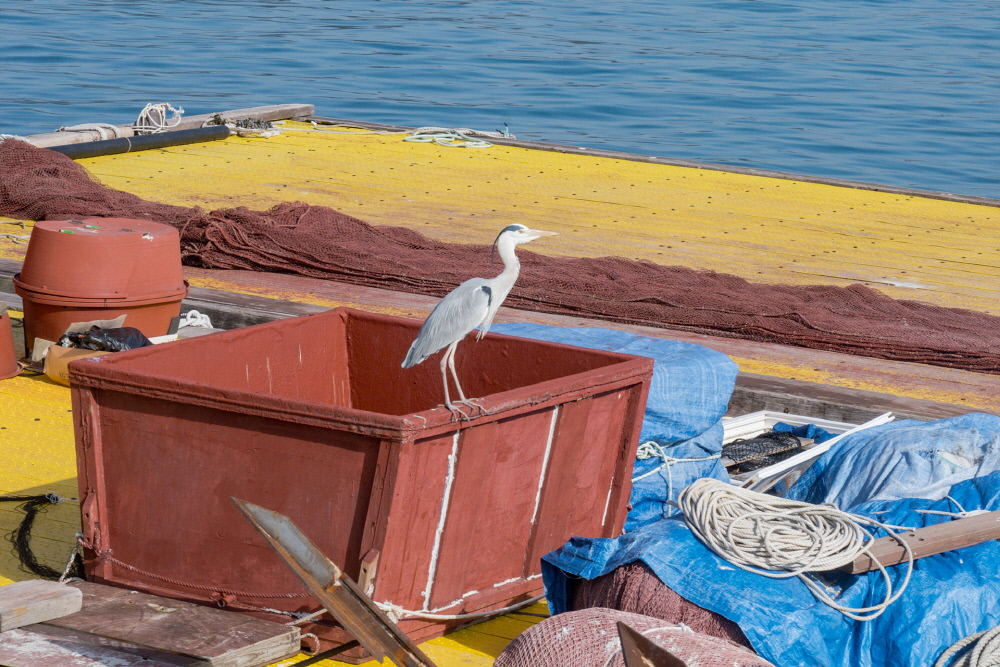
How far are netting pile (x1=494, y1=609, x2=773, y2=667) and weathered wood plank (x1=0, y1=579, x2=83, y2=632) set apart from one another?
1.18m

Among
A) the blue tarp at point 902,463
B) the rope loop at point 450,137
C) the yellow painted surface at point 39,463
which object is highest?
the rope loop at point 450,137

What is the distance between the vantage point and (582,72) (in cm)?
2506

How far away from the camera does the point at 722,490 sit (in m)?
3.66

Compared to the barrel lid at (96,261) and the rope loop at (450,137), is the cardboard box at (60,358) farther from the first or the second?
the rope loop at (450,137)

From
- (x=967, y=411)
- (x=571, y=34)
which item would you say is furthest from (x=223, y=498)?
(x=571, y=34)

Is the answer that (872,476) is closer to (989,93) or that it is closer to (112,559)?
(112,559)

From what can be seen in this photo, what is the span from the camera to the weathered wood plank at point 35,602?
318cm

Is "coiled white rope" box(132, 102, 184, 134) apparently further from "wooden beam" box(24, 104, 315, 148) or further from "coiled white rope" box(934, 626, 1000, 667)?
"coiled white rope" box(934, 626, 1000, 667)

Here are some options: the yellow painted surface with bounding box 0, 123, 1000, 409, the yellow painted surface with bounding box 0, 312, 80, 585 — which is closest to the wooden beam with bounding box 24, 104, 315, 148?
the yellow painted surface with bounding box 0, 123, 1000, 409

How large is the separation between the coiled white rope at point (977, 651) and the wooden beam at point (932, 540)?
26 cm

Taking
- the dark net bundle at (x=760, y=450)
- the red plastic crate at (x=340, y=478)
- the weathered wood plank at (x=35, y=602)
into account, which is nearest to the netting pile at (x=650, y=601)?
A: the red plastic crate at (x=340, y=478)

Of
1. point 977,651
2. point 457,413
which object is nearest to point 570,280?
point 457,413

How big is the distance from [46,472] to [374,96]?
17.8m

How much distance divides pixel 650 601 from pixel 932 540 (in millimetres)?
848
